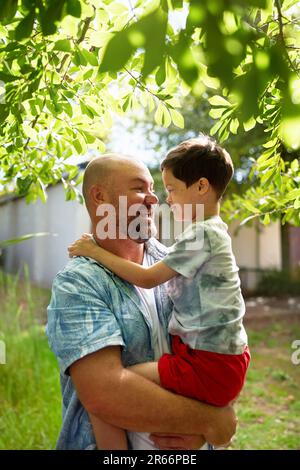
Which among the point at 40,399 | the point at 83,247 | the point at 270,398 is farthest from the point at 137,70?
the point at 270,398

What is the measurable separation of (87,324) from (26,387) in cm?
282

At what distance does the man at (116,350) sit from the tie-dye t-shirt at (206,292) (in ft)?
0.37

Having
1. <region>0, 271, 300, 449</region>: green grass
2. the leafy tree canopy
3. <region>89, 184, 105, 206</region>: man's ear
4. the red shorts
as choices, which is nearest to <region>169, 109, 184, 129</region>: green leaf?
the leafy tree canopy

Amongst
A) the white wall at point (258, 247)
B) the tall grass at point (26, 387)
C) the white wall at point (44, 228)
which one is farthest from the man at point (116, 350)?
the white wall at point (258, 247)

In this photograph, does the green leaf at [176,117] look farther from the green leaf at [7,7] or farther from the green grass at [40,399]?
the green grass at [40,399]

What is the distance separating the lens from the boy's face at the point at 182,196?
5.73 ft

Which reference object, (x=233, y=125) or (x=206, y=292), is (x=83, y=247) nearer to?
(x=206, y=292)

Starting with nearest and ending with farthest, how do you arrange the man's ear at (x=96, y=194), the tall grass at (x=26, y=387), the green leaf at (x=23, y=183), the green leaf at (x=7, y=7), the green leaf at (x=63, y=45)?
the green leaf at (x=7, y=7) < the green leaf at (x=63, y=45) < the man's ear at (x=96, y=194) < the green leaf at (x=23, y=183) < the tall grass at (x=26, y=387)

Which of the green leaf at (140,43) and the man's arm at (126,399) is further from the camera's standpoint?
the man's arm at (126,399)

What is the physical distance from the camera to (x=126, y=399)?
139cm

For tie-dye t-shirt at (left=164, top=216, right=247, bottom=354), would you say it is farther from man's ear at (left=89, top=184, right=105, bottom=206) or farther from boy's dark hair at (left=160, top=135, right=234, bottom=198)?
man's ear at (left=89, top=184, right=105, bottom=206)

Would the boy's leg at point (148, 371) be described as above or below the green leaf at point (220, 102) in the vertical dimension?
below

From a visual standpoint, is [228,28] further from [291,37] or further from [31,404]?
[31,404]
